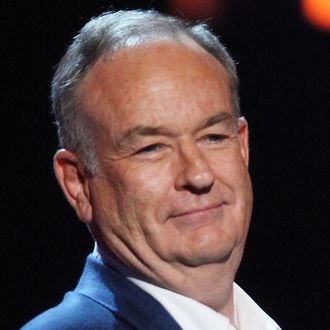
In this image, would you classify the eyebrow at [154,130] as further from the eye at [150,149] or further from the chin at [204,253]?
the chin at [204,253]

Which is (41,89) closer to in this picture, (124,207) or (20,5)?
(20,5)

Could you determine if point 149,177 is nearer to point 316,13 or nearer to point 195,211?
point 195,211

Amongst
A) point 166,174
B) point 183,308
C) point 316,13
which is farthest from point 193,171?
point 316,13

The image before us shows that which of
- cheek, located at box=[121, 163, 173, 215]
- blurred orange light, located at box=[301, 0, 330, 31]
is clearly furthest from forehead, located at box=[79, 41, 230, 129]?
blurred orange light, located at box=[301, 0, 330, 31]

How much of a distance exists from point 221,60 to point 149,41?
0.76 feet

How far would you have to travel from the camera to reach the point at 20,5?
311 cm

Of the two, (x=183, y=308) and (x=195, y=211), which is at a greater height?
(x=195, y=211)

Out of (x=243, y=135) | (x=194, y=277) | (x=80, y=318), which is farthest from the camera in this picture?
(x=243, y=135)

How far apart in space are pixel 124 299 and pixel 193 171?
1.12 ft

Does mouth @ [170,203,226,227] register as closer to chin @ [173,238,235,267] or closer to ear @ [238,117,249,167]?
chin @ [173,238,235,267]

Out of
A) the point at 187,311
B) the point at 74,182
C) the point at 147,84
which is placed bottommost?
the point at 187,311

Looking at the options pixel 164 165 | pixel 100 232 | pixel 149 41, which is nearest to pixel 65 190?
pixel 100 232

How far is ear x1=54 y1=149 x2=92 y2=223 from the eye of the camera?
213 cm

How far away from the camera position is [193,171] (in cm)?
198
